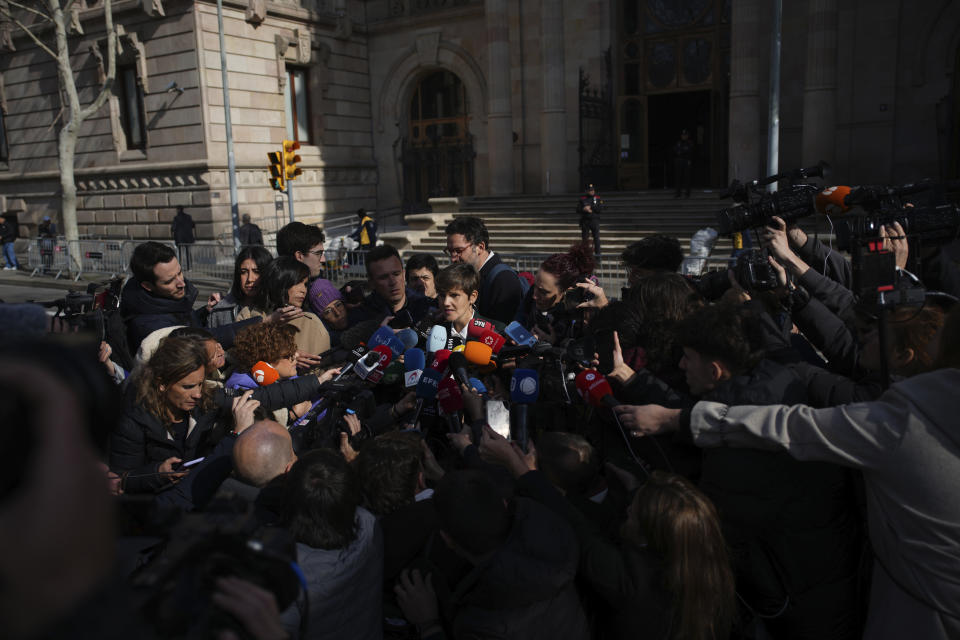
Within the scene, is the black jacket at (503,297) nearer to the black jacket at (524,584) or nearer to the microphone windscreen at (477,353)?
the microphone windscreen at (477,353)

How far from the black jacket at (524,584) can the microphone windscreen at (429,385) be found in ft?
4.12

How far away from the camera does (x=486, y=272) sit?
5.49 m

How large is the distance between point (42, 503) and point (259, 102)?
2370cm

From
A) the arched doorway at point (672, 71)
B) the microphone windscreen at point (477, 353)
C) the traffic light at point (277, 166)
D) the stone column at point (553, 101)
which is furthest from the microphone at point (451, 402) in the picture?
the arched doorway at point (672, 71)

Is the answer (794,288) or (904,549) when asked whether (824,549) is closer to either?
(904,549)

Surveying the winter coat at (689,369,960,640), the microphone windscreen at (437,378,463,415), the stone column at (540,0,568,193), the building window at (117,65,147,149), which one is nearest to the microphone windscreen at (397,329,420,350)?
the microphone windscreen at (437,378,463,415)

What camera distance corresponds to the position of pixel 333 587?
7.16 ft

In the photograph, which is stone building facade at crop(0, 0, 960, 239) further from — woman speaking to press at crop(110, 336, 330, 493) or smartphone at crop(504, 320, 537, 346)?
woman speaking to press at crop(110, 336, 330, 493)

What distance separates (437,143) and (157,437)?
22.8 metres

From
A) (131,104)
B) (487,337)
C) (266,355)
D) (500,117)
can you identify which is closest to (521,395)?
(487,337)

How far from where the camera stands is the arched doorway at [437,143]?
963 inches

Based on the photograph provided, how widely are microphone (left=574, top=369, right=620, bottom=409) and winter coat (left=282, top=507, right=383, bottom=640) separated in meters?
1.12

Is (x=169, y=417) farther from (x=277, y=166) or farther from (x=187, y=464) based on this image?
(x=277, y=166)

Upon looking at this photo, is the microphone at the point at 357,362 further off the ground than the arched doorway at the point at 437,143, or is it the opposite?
the arched doorway at the point at 437,143
